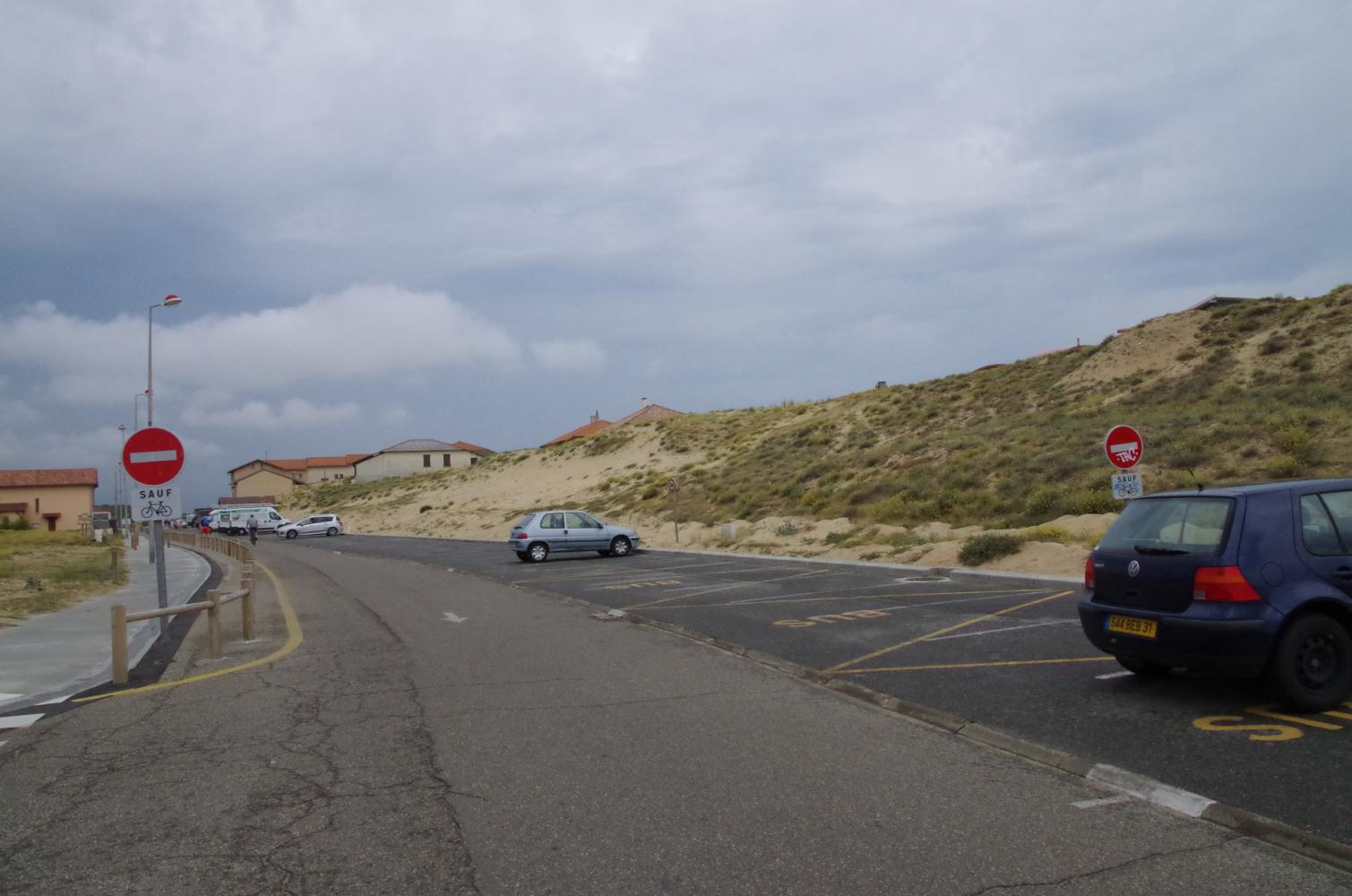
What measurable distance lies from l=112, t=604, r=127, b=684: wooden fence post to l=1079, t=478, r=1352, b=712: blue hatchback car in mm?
9299

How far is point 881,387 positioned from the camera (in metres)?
70.9

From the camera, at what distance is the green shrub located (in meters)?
20.0

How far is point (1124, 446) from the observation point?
50.3 feet

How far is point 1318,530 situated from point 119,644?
10.8 m

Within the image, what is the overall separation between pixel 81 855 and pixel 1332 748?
7.22m

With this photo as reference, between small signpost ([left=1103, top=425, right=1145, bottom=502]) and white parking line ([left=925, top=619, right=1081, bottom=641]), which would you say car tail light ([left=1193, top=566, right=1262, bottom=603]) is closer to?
white parking line ([left=925, top=619, right=1081, bottom=641])

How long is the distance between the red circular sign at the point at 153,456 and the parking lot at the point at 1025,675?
Answer: 6.81m

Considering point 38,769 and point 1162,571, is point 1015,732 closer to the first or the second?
point 1162,571

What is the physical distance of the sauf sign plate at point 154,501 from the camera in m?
12.7

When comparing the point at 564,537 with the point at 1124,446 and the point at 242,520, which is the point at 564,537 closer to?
the point at 1124,446

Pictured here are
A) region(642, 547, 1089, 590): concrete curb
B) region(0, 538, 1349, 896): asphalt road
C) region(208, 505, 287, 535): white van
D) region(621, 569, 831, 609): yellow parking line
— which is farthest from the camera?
region(208, 505, 287, 535): white van

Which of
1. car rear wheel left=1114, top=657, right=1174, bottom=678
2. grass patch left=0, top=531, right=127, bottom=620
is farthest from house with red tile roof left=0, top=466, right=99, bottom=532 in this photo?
car rear wheel left=1114, top=657, right=1174, bottom=678

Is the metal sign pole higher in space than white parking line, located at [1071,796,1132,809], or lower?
higher

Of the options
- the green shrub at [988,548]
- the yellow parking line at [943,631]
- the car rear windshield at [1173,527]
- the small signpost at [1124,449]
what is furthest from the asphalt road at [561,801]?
the green shrub at [988,548]
